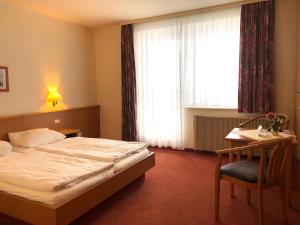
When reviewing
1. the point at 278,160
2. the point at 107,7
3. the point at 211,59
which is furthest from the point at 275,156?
the point at 107,7

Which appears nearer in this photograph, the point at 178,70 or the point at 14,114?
the point at 14,114

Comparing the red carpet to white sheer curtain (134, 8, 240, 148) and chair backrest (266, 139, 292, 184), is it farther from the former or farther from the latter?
white sheer curtain (134, 8, 240, 148)

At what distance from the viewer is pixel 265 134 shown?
252cm

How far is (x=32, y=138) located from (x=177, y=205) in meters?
2.16

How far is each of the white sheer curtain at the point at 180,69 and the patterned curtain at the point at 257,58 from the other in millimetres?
156

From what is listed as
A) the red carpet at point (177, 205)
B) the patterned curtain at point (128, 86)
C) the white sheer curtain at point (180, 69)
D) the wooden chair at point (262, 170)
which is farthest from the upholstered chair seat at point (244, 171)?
the patterned curtain at point (128, 86)

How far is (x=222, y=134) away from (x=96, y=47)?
3.14 meters

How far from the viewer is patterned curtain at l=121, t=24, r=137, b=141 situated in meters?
4.79

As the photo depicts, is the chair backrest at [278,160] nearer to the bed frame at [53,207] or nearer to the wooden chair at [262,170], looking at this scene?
the wooden chair at [262,170]

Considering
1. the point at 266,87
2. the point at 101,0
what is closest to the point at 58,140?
the point at 101,0

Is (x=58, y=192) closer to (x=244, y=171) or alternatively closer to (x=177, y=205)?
(x=177, y=205)

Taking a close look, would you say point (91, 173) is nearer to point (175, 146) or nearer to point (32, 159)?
point (32, 159)

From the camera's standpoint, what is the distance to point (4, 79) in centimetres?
356

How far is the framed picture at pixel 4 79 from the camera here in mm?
3527
